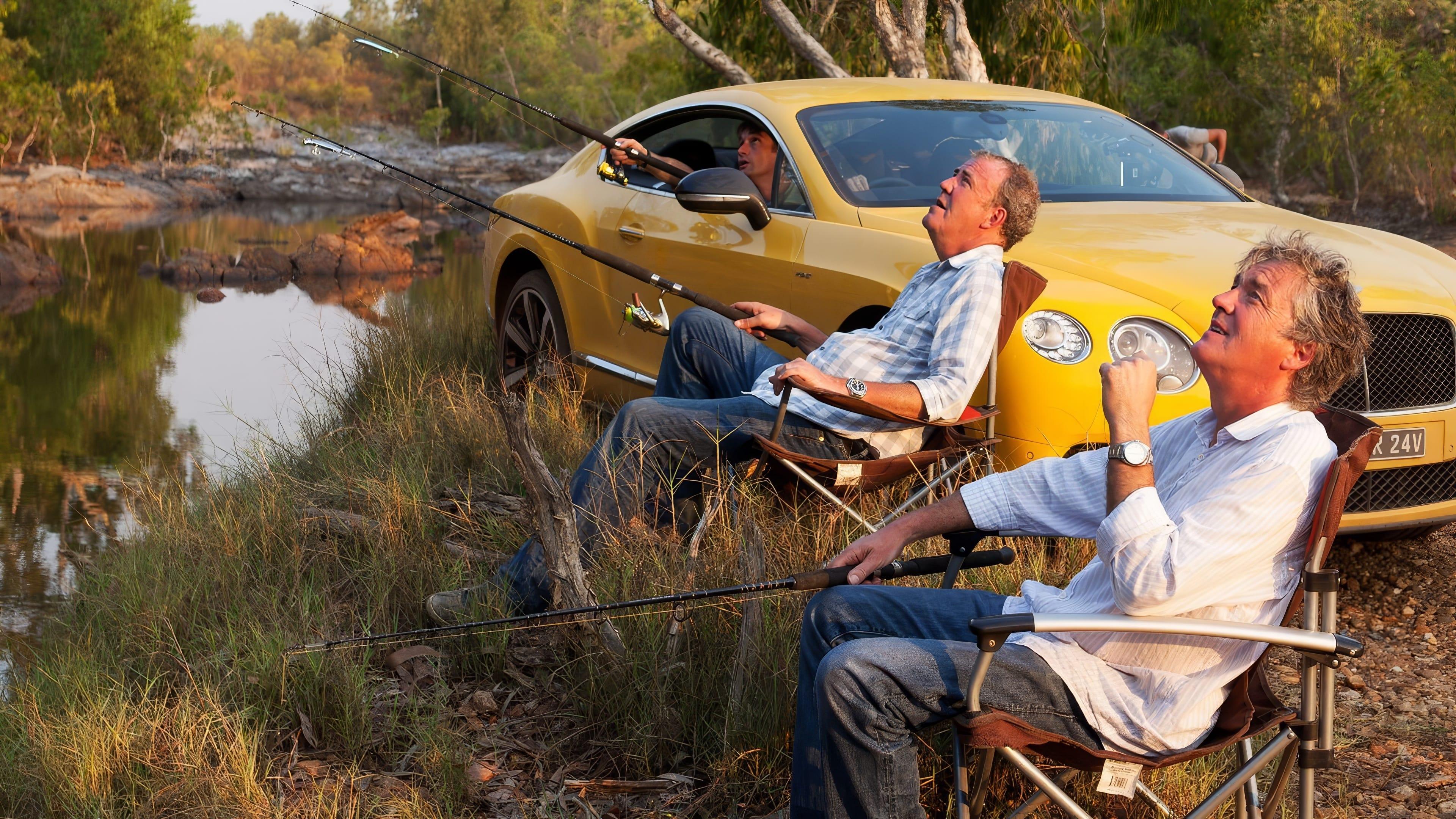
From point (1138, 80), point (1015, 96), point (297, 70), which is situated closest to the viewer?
point (1015, 96)

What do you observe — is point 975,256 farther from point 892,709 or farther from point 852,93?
point 892,709

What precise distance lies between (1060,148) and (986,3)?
881cm

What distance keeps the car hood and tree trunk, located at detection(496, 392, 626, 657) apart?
1.71 meters

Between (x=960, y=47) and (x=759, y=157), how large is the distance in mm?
6872

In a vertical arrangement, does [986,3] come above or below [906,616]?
above

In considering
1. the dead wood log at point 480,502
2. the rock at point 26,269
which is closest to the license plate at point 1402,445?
the dead wood log at point 480,502

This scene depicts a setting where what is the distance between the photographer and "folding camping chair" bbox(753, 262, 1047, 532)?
157 inches

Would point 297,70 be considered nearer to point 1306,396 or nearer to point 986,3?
point 986,3

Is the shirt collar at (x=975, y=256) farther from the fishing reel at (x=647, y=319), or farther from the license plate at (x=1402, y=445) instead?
the fishing reel at (x=647, y=319)

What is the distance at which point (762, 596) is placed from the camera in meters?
3.65

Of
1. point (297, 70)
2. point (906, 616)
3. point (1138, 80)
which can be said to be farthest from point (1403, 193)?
point (297, 70)

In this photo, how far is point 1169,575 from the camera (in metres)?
2.36

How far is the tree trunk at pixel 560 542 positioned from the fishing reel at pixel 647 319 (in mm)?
1595

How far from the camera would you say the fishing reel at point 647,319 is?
5.39m
